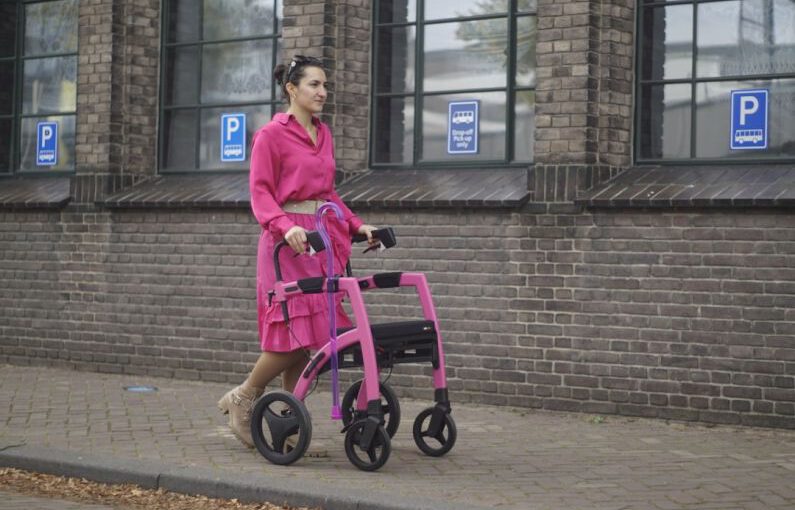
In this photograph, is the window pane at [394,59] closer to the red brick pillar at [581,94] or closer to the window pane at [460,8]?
the window pane at [460,8]

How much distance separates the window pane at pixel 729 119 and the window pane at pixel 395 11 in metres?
2.57

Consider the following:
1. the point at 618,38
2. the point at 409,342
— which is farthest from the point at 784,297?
the point at 409,342

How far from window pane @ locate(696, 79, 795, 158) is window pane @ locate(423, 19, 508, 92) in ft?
5.28

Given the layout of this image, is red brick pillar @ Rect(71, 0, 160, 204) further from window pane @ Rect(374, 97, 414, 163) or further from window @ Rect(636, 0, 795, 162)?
window @ Rect(636, 0, 795, 162)

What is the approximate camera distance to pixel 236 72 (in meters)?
12.2

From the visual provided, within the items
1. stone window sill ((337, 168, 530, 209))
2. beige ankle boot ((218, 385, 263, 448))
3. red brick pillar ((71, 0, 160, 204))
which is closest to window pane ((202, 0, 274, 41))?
red brick pillar ((71, 0, 160, 204))

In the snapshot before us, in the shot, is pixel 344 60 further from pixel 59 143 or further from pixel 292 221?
pixel 292 221

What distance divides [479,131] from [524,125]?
1.29 ft

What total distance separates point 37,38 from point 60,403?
196 inches

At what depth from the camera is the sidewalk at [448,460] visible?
21.0 ft

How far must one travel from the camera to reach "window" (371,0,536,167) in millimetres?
10469

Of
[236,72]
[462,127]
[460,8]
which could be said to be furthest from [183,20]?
[462,127]

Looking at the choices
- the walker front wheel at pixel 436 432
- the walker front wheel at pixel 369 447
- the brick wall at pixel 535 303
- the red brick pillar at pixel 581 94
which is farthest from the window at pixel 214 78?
the walker front wheel at pixel 369 447

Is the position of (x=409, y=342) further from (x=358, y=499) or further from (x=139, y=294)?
(x=139, y=294)
